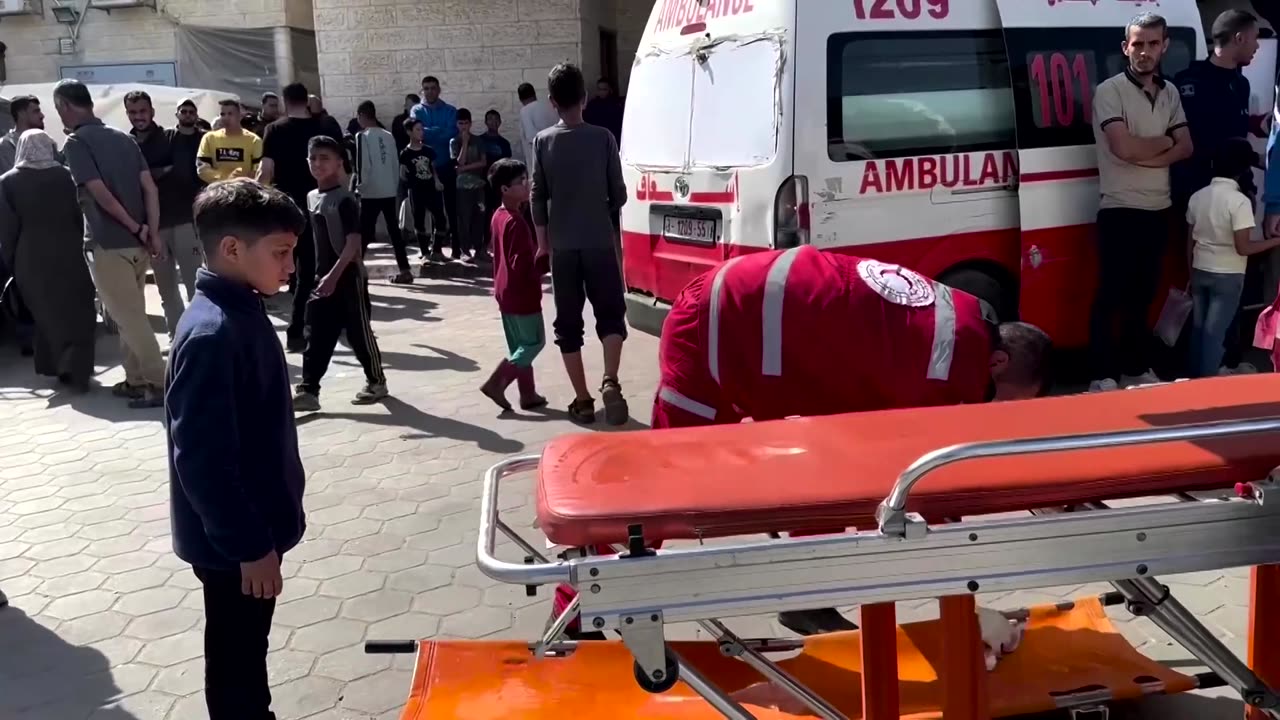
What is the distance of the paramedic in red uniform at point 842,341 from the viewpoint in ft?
8.56

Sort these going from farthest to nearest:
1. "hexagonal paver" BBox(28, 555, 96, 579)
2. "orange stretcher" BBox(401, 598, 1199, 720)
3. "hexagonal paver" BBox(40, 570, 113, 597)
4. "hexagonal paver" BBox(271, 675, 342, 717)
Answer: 1. "hexagonal paver" BBox(28, 555, 96, 579)
2. "hexagonal paver" BBox(40, 570, 113, 597)
3. "hexagonal paver" BBox(271, 675, 342, 717)
4. "orange stretcher" BBox(401, 598, 1199, 720)

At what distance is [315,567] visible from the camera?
404cm

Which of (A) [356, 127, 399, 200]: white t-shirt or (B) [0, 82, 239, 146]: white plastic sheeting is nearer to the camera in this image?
(A) [356, 127, 399, 200]: white t-shirt

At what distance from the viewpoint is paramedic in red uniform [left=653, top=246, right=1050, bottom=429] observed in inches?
103

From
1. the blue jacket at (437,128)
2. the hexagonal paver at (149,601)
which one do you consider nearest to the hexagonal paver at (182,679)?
the hexagonal paver at (149,601)

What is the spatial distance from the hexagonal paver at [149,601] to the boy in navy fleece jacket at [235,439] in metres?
1.42

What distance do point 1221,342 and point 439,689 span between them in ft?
14.5

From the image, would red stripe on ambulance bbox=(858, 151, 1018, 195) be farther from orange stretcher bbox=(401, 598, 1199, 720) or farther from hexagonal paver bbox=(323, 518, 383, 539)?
hexagonal paver bbox=(323, 518, 383, 539)

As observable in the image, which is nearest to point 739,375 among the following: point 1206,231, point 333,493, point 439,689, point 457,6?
point 439,689

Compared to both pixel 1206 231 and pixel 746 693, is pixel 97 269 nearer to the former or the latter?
pixel 746 693

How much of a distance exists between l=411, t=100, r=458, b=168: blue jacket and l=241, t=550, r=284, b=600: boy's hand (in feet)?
32.8

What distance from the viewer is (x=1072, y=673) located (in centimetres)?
287

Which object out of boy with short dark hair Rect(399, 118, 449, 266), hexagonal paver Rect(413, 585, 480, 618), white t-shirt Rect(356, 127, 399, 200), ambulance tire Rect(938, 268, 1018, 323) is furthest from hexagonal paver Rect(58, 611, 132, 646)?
boy with short dark hair Rect(399, 118, 449, 266)

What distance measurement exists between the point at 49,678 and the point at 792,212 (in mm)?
3448
